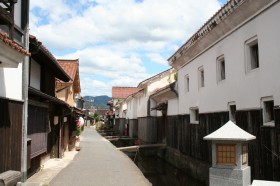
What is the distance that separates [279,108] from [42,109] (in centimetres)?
991

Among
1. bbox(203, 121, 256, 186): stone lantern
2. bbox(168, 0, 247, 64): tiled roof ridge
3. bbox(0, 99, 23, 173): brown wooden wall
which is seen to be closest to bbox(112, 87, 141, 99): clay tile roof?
bbox(168, 0, 247, 64): tiled roof ridge

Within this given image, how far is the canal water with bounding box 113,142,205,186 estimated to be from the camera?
18688 mm

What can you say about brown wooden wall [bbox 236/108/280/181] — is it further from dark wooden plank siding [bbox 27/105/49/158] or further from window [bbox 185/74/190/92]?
window [bbox 185/74/190/92]

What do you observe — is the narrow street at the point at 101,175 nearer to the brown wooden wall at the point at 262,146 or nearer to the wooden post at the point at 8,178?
the wooden post at the point at 8,178

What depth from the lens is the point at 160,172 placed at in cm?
2238

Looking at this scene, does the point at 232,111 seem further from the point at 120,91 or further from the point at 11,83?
the point at 120,91

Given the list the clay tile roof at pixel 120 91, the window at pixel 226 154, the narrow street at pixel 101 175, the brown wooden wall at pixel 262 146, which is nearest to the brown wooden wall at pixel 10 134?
the narrow street at pixel 101 175

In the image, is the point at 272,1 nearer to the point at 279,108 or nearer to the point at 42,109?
the point at 279,108

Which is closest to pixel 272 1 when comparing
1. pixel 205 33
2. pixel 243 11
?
pixel 243 11

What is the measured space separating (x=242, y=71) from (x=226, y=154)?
17.0ft

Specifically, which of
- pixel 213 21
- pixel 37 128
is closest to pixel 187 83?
pixel 213 21

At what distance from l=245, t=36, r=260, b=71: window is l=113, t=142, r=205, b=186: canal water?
22.7ft

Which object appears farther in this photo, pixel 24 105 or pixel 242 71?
pixel 242 71

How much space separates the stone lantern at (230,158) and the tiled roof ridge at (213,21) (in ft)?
15.8
